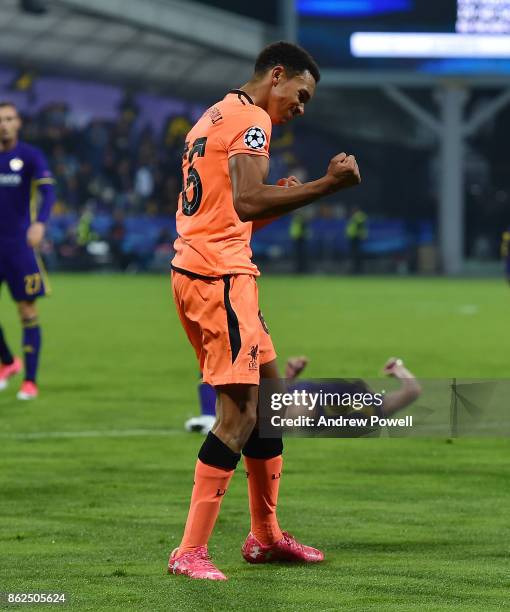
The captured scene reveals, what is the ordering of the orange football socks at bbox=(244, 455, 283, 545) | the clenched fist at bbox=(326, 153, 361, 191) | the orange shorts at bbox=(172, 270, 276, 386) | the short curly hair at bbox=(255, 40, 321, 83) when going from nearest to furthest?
the clenched fist at bbox=(326, 153, 361, 191), the orange shorts at bbox=(172, 270, 276, 386), the short curly hair at bbox=(255, 40, 321, 83), the orange football socks at bbox=(244, 455, 283, 545)

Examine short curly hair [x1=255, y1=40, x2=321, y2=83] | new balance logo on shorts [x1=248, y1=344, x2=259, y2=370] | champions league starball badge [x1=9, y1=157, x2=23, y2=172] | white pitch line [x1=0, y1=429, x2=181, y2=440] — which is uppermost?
short curly hair [x1=255, y1=40, x2=321, y2=83]

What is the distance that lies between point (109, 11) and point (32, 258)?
2589 centimetres

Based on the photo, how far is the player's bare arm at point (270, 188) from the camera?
15.5 ft

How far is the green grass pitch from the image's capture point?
489cm

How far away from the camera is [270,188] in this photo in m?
4.83

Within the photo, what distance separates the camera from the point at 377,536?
5898 millimetres

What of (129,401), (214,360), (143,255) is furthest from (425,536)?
(143,255)

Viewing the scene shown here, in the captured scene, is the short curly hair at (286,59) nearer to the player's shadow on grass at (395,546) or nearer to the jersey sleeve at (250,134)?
the jersey sleeve at (250,134)

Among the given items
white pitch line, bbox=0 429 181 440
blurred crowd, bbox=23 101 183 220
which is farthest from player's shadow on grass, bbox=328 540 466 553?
blurred crowd, bbox=23 101 183 220

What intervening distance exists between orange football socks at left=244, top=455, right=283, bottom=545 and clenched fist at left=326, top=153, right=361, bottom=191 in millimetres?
1186

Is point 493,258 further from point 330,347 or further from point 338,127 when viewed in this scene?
point 330,347

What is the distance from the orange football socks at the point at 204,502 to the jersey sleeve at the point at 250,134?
1.06m

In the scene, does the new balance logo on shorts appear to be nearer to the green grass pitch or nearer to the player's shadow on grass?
the green grass pitch

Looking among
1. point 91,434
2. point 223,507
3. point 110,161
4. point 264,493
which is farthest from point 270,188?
point 110,161
